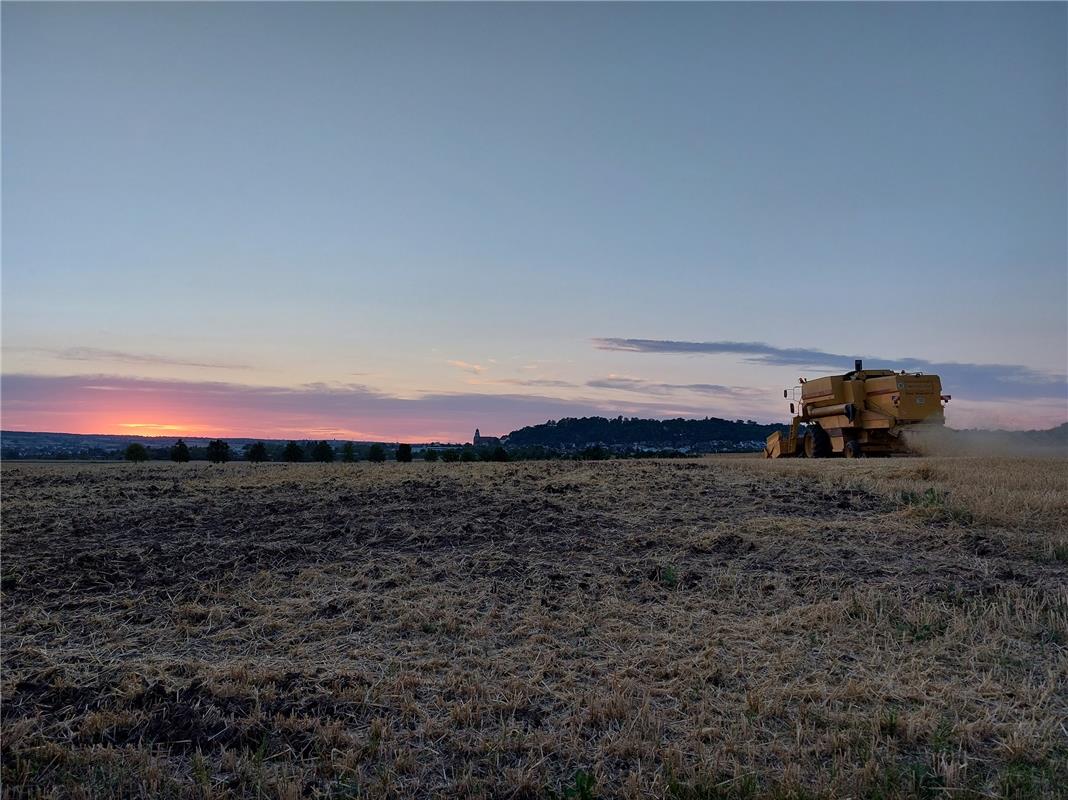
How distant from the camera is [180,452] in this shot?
29125mm

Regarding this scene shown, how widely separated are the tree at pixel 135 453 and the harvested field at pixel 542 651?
17.9 m

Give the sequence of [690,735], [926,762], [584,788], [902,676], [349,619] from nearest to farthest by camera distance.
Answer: [584,788], [926,762], [690,735], [902,676], [349,619]

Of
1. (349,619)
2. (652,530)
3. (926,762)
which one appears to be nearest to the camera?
(926,762)

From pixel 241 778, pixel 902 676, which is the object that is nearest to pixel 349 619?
pixel 241 778

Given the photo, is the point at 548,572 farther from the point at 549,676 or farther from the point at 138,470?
the point at 138,470

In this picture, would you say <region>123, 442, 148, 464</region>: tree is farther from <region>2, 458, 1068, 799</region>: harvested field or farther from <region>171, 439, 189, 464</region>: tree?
<region>2, 458, 1068, 799</region>: harvested field

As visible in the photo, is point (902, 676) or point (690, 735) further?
point (902, 676)

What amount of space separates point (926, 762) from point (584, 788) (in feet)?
6.58

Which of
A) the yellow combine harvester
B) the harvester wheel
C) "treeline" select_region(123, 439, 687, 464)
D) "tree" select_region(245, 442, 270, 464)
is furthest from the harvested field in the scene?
"tree" select_region(245, 442, 270, 464)

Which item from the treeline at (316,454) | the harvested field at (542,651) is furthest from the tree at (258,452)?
the harvested field at (542,651)

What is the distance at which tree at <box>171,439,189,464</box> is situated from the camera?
29000mm

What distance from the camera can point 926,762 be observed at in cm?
413

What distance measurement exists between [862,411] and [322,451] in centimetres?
2226

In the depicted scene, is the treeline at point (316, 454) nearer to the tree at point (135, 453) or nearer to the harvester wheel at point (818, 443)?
the tree at point (135, 453)
